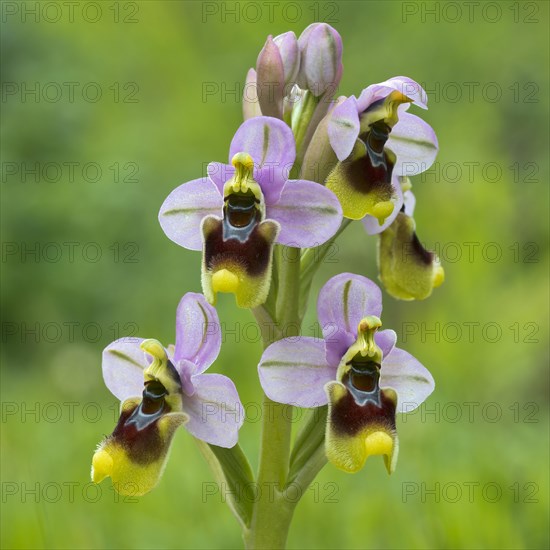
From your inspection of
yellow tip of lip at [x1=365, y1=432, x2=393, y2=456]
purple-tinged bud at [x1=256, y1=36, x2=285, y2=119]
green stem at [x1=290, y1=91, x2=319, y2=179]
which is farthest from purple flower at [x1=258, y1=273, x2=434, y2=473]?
purple-tinged bud at [x1=256, y1=36, x2=285, y2=119]

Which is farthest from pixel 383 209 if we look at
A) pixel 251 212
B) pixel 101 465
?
pixel 101 465

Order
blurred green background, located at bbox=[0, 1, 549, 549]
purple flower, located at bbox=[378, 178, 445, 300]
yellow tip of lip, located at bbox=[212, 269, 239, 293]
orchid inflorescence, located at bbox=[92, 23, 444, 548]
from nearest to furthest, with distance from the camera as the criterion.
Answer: yellow tip of lip, located at bbox=[212, 269, 239, 293], orchid inflorescence, located at bbox=[92, 23, 444, 548], purple flower, located at bbox=[378, 178, 445, 300], blurred green background, located at bbox=[0, 1, 549, 549]

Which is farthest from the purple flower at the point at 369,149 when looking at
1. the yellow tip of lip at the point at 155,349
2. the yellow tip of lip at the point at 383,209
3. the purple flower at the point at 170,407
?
the yellow tip of lip at the point at 155,349

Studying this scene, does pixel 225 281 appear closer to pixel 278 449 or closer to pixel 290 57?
pixel 278 449

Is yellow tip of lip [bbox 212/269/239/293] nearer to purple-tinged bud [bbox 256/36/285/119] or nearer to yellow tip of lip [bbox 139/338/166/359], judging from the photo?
yellow tip of lip [bbox 139/338/166/359]

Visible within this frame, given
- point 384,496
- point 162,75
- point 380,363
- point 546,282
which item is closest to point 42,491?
point 384,496

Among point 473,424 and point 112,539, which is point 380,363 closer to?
point 112,539

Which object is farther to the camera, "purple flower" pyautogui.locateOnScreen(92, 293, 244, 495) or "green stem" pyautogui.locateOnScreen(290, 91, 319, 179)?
"green stem" pyautogui.locateOnScreen(290, 91, 319, 179)
